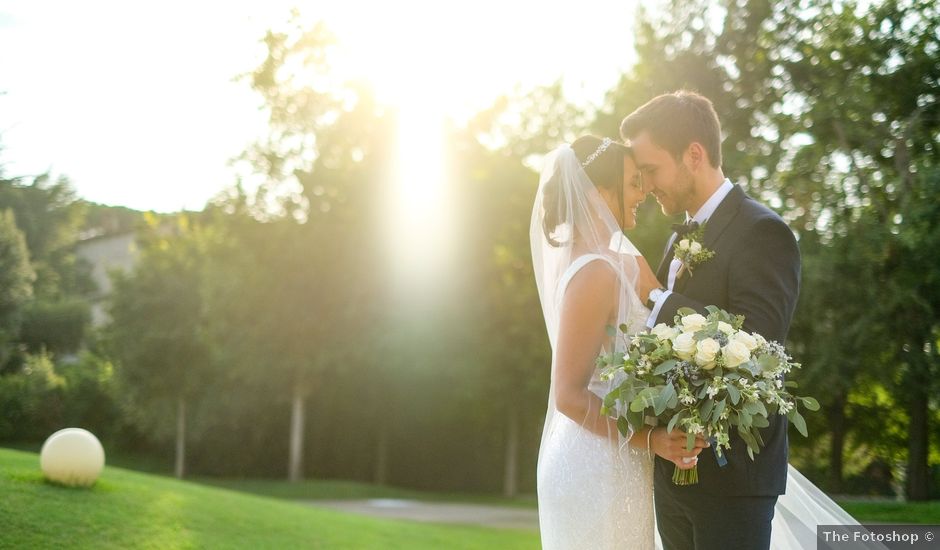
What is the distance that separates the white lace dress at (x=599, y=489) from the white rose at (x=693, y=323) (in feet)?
1.39

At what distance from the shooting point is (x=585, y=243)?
13.4ft

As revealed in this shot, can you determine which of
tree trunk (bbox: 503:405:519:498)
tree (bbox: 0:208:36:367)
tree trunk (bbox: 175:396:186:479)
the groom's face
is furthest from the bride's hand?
tree trunk (bbox: 175:396:186:479)

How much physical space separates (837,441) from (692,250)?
46.8ft

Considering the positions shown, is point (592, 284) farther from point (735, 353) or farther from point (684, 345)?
point (735, 353)

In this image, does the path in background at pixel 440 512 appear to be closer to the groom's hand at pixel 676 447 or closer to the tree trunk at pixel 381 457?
the tree trunk at pixel 381 457

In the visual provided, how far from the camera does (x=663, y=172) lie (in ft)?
13.1

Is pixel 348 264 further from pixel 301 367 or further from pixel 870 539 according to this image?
pixel 870 539

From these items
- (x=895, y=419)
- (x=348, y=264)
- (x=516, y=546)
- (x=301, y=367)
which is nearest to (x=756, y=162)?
(x=895, y=419)

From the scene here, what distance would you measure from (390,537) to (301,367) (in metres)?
14.1

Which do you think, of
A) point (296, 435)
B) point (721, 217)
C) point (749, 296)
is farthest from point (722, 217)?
point (296, 435)

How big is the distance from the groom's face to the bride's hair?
0.08 meters

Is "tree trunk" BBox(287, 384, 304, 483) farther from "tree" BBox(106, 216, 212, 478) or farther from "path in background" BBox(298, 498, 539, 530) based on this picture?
"path in background" BBox(298, 498, 539, 530)

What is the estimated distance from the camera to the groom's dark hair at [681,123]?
3.90 m

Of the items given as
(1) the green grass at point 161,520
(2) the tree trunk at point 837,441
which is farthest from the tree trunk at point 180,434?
(2) the tree trunk at point 837,441
